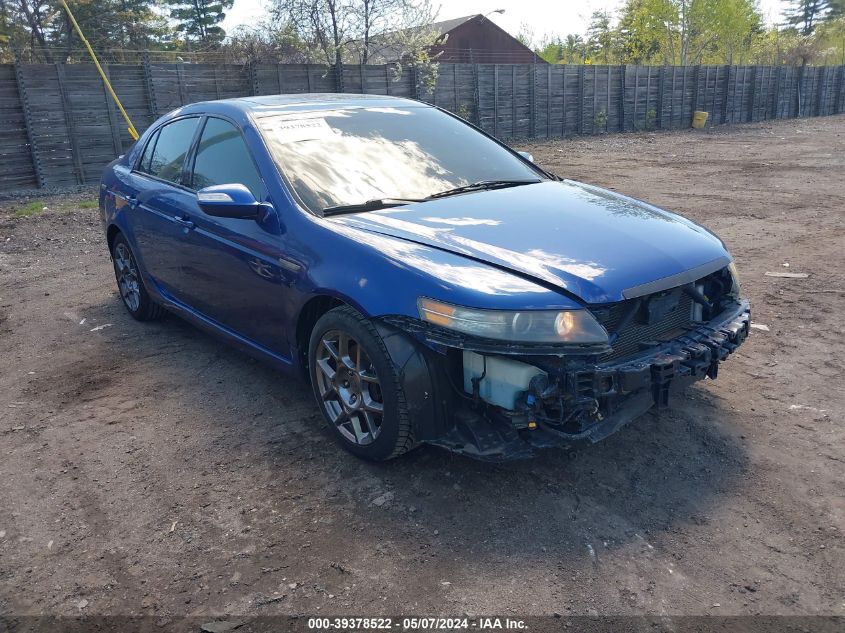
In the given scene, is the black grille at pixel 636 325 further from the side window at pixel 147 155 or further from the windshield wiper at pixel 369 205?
the side window at pixel 147 155

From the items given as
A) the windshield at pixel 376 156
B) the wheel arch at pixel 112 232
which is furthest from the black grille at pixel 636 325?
the wheel arch at pixel 112 232

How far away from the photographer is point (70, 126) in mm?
12719

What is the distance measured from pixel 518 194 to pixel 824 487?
206 cm

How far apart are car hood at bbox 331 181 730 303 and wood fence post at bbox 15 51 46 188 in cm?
1143

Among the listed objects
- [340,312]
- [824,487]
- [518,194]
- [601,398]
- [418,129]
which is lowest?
[824,487]

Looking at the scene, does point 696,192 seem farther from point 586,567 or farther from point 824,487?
point 586,567

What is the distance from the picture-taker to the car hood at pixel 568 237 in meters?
2.87

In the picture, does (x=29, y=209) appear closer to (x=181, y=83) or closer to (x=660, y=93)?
(x=181, y=83)

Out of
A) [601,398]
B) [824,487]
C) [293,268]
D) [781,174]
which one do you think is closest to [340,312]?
[293,268]

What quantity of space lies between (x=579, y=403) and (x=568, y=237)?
0.86 meters

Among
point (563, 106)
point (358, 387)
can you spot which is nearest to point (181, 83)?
point (358, 387)

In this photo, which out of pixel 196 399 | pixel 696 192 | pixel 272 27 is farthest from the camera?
pixel 272 27

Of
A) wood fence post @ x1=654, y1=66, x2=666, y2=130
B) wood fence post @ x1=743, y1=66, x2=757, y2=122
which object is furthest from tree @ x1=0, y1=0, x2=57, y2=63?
wood fence post @ x1=743, y1=66, x2=757, y2=122

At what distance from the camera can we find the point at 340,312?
3133 mm
